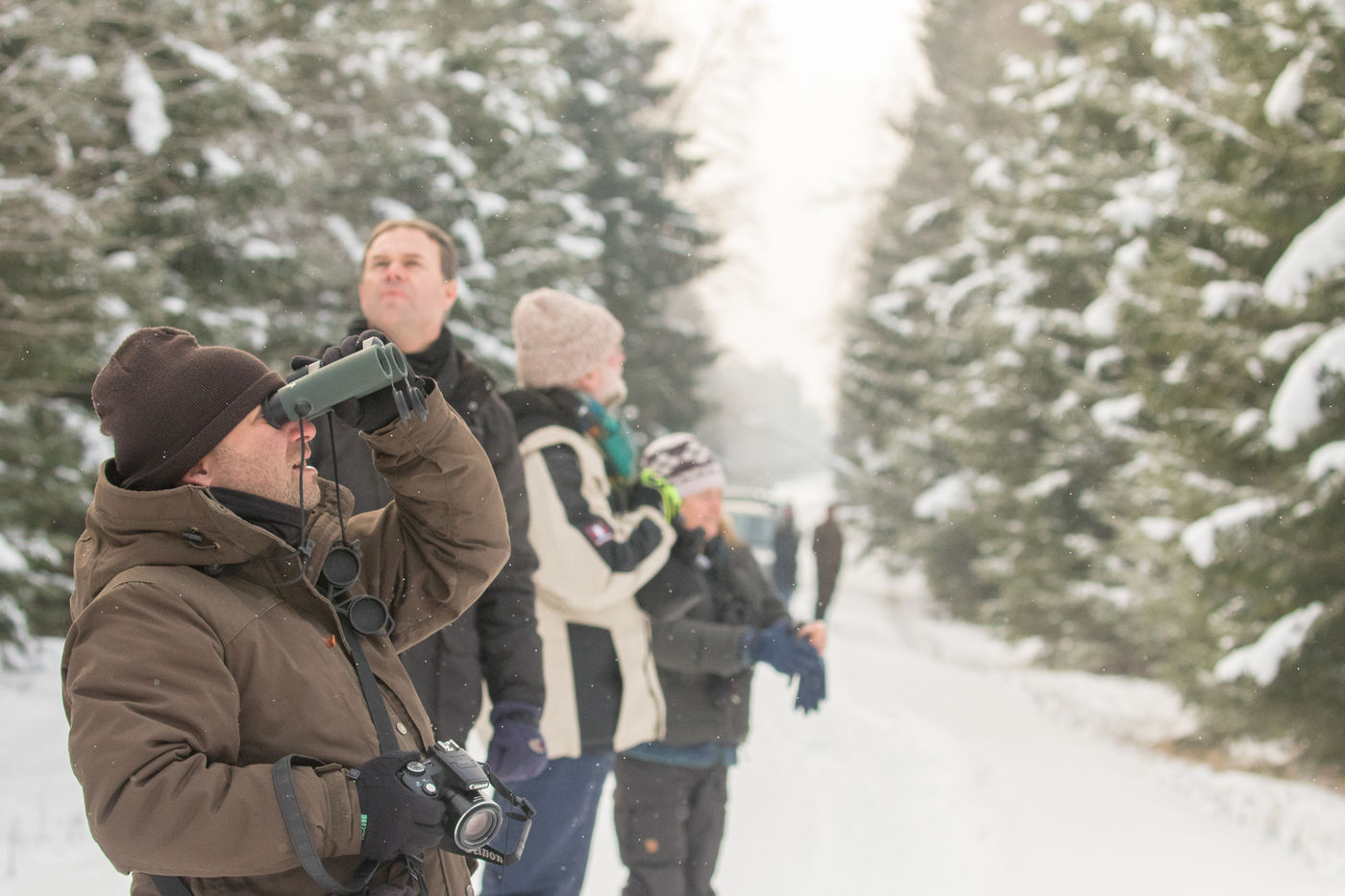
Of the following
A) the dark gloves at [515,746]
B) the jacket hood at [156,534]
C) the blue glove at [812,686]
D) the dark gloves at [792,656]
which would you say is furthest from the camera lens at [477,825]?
the blue glove at [812,686]

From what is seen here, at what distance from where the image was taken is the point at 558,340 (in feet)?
12.4

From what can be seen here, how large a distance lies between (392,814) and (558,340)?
2.33 m

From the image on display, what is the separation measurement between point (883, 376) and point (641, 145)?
24.5 ft

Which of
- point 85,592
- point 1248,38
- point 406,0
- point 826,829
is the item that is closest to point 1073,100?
point 1248,38

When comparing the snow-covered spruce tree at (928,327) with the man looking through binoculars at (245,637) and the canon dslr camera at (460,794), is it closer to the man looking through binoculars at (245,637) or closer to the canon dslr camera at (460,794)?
the man looking through binoculars at (245,637)

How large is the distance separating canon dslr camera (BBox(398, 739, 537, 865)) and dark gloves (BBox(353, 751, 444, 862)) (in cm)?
2

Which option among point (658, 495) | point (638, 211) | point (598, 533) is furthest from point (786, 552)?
point (638, 211)

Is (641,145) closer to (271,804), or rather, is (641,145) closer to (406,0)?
(406,0)

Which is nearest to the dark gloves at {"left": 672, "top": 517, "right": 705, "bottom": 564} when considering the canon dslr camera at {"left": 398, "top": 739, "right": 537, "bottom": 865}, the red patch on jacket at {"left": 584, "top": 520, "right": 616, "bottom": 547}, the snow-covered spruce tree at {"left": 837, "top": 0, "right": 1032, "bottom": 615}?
the red patch on jacket at {"left": 584, "top": 520, "right": 616, "bottom": 547}

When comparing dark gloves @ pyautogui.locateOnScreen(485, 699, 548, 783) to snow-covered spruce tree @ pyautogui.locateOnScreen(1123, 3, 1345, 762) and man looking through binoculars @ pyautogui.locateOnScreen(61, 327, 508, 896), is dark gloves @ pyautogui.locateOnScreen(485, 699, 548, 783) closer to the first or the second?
man looking through binoculars @ pyautogui.locateOnScreen(61, 327, 508, 896)

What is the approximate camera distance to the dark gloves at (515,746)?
118 inches

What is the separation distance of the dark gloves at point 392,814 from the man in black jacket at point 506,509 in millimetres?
1395

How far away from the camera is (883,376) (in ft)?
76.9

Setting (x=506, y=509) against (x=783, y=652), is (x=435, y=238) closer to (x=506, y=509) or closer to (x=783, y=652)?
(x=506, y=509)
